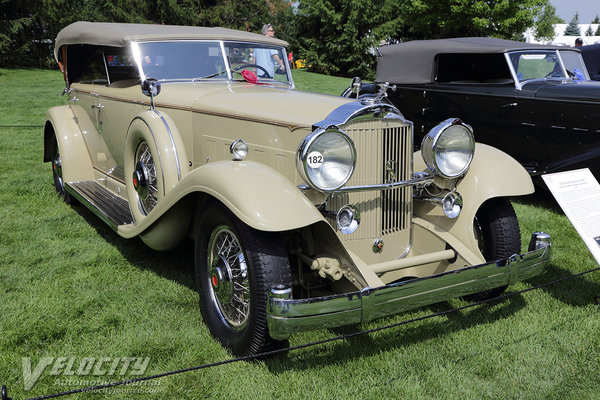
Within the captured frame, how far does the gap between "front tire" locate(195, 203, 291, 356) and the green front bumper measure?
0.70ft

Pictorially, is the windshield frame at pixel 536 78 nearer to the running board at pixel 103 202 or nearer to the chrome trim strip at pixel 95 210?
the running board at pixel 103 202

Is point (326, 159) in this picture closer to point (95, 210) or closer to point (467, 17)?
point (95, 210)

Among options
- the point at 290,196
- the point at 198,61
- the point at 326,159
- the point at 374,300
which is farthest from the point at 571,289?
the point at 198,61

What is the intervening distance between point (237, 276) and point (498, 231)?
160 cm

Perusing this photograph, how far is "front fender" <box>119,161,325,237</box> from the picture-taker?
2244 mm

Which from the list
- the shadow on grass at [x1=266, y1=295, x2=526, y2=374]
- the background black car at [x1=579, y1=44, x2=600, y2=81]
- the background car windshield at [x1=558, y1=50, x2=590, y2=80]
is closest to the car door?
the shadow on grass at [x1=266, y1=295, x2=526, y2=374]

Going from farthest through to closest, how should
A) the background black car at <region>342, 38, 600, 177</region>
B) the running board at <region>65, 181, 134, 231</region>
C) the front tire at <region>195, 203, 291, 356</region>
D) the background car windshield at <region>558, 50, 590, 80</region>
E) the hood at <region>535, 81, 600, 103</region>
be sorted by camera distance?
the background car windshield at <region>558, 50, 590, 80</region> < the background black car at <region>342, 38, 600, 177</region> < the hood at <region>535, 81, 600, 103</region> < the running board at <region>65, 181, 134, 231</region> < the front tire at <region>195, 203, 291, 356</region>

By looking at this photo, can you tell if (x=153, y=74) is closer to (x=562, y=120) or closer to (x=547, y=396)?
(x=547, y=396)

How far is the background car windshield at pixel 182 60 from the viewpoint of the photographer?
153 inches

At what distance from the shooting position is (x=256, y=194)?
234 centimetres

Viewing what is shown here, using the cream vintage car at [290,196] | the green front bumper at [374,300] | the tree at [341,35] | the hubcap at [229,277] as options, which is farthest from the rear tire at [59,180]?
the tree at [341,35]

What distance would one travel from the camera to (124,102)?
408cm

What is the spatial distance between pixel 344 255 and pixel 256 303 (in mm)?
494

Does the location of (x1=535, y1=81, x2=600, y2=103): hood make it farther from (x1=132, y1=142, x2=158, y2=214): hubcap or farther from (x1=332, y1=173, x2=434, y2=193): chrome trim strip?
(x1=132, y1=142, x2=158, y2=214): hubcap
